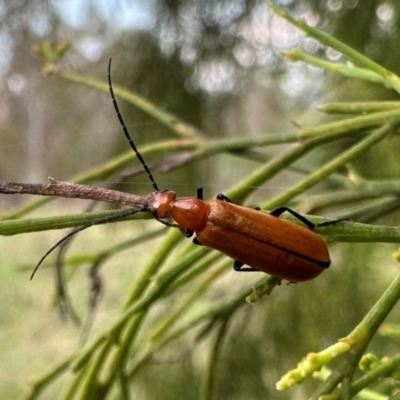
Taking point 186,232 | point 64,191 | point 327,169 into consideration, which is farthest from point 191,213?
point 64,191

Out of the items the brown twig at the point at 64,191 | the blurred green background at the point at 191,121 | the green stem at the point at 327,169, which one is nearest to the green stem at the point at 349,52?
the green stem at the point at 327,169

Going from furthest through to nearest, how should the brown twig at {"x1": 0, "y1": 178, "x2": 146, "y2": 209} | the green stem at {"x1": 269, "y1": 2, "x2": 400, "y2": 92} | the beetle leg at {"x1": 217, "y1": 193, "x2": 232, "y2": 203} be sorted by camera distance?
the beetle leg at {"x1": 217, "y1": 193, "x2": 232, "y2": 203} < the green stem at {"x1": 269, "y1": 2, "x2": 400, "y2": 92} < the brown twig at {"x1": 0, "y1": 178, "x2": 146, "y2": 209}

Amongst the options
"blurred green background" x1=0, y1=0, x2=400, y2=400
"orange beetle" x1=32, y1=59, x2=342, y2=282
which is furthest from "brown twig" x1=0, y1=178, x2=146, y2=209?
"blurred green background" x1=0, y1=0, x2=400, y2=400

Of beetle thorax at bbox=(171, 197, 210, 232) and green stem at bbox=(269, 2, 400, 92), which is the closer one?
green stem at bbox=(269, 2, 400, 92)

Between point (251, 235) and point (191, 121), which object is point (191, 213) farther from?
point (191, 121)

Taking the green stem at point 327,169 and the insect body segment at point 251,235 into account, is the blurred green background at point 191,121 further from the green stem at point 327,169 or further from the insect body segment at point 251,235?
the green stem at point 327,169

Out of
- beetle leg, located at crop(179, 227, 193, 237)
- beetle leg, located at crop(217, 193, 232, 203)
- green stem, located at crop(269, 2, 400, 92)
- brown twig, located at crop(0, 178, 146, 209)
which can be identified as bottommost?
brown twig, located at crop(0, 178, 146, 209)

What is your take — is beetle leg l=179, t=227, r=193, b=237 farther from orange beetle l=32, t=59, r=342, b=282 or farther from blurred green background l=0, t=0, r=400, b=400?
blurred green background l=0, t=0, r=400, b=400
